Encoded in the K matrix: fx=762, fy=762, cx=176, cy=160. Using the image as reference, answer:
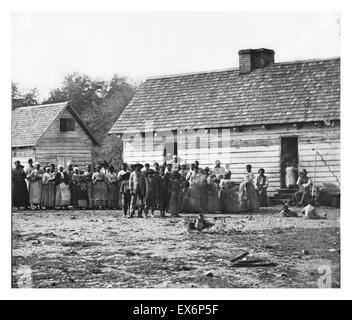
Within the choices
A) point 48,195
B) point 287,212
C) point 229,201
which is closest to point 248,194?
point 229,201

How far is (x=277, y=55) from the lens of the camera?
1367 centimetres

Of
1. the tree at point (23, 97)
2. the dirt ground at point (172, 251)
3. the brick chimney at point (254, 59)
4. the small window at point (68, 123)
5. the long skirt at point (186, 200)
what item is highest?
the brick chimney at point (254, 59)

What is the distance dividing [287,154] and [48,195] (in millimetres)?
4675

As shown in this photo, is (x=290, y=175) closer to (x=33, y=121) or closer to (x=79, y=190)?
(x=79, y=190)

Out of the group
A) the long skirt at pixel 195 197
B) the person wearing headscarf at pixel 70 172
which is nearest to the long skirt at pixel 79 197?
the person wearing headscarf at pixel 70 172

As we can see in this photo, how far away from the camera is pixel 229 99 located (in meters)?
15.4

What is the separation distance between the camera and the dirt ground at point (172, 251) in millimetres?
12367

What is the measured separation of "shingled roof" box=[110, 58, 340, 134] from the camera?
14406mm

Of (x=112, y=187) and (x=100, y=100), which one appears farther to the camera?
(x=112, y=187)

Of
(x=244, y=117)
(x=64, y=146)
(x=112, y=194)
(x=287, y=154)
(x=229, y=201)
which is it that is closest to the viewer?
(x=229, y=201)

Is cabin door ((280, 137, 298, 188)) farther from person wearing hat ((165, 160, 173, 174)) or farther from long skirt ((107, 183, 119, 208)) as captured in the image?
long skirt ((107, 183, 119, 208))

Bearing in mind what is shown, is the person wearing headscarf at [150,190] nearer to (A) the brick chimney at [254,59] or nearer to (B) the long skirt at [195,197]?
(B) the long skirt at [195,197]
